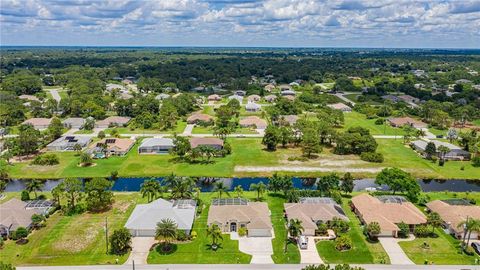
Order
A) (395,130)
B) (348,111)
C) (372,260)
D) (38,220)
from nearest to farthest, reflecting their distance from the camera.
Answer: (372,260) → (38,220) → (395,130) → (348,111)

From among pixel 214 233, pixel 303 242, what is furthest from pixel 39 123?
pixel 303 242

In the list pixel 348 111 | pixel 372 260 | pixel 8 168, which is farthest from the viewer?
pixel 348 111

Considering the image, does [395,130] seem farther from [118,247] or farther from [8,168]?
[8,168]

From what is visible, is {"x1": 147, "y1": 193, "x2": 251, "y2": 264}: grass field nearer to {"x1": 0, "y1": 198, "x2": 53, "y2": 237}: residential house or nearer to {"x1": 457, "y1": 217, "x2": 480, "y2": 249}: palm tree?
{"x1": 0, "y1": 198, "x2": 53, "y2": 237}: residential house

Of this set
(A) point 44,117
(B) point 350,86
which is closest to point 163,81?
(A) point 44,117

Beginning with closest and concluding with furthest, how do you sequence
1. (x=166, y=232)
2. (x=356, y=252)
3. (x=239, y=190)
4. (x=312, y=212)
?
(x=166, y=232), (x=356, y=252), (x=312, y=212), (x=239, y=190)

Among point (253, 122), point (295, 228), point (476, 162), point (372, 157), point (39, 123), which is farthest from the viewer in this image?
point (253, 122)

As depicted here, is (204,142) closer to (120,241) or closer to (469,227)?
(120,241)
